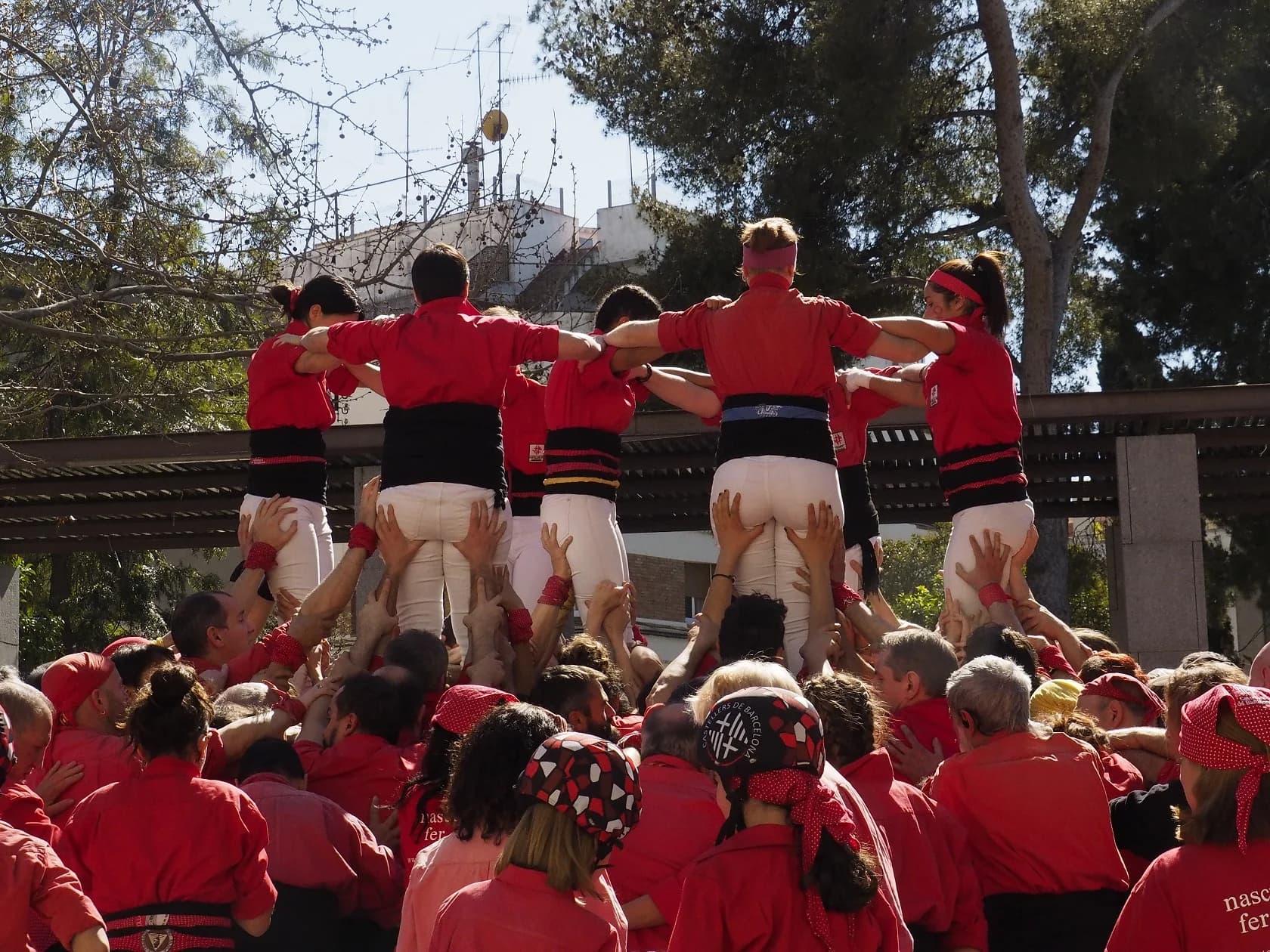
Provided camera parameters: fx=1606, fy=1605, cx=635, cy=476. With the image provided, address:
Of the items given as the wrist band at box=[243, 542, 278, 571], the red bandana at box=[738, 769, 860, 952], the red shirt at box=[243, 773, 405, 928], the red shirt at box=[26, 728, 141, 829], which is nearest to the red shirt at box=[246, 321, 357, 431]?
the wrist band at box=[243, 542, 278, 571]

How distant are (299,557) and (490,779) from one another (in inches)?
186

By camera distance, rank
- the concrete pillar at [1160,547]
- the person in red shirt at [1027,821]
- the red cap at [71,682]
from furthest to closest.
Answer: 1. the concrete pillar at [1160,547]
2. the red cap at [71,682]
3. the person in red shirt at [1027,821]

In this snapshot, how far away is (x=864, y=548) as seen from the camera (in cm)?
909

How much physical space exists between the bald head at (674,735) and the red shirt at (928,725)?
116cm

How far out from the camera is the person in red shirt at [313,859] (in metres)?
4.91

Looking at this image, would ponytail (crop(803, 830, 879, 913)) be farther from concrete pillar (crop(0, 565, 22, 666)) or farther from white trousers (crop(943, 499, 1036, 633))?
concrete pillar (crop(0, 565, 22, 666))

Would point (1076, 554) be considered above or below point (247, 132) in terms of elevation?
below

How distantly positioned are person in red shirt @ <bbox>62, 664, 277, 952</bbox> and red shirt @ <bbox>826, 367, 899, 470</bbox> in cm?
521

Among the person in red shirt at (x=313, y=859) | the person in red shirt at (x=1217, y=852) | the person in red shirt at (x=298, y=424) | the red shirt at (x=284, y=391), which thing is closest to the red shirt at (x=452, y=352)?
the person in red shirt at (x=298, y=424)

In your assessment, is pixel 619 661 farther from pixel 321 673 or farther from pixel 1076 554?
pixel 1076 554

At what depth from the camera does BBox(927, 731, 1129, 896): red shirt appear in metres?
4.72

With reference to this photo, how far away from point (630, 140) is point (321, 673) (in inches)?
435

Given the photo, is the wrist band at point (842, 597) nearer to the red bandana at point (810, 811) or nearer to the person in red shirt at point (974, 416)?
the person in red shirt at point (974, 416)

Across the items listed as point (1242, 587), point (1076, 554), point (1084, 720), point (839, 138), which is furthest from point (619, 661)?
point (1076, 554)
